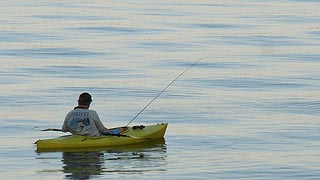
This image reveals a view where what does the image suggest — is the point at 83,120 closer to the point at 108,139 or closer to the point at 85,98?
the point at 85,98

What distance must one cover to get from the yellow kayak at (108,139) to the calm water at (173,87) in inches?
7.0

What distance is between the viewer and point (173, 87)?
30359 millimetres

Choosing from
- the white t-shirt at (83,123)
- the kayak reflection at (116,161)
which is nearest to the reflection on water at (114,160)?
the kayak reflection at (116,161)

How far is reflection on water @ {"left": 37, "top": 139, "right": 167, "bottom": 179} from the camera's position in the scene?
2002cm

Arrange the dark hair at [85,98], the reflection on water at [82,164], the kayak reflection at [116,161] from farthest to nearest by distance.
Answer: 1. the dark hair at [85,98]
2. the kayak reflection at [116,161]
3. the reflection on water at [82,164]

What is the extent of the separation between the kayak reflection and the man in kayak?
15.4 inches

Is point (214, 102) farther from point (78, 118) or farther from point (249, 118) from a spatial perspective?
point (78, 118)

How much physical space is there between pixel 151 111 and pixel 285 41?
14349mm

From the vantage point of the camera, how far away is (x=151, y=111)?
26.9m

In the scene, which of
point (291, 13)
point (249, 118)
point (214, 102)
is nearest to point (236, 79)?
point (214, 102)

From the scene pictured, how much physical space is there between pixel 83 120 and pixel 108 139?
653 mm

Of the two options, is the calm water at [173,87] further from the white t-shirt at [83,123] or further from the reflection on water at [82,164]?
the white t-shirt at [83,123]

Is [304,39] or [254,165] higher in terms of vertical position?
[304,39]

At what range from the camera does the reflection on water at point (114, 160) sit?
2002 centimetres
